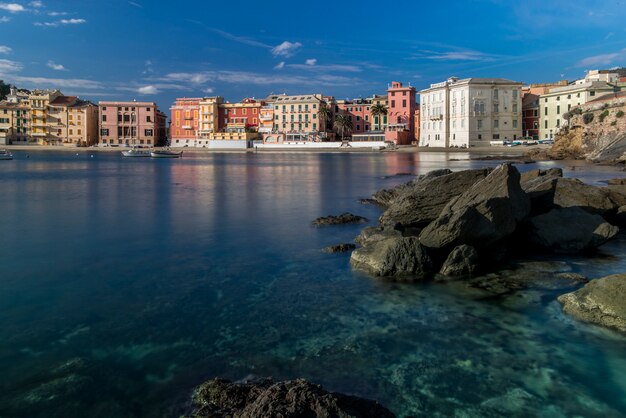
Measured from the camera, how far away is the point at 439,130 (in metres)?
110

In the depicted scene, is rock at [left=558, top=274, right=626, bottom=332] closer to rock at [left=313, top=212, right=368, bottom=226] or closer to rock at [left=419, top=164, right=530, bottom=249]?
rock at [left=419, top=164, right=530, bottom=249]

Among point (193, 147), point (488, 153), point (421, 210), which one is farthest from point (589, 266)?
point (193, 147)

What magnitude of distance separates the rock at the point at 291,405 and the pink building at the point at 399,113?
382 ft

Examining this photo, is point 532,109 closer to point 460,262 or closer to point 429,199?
point 429,199

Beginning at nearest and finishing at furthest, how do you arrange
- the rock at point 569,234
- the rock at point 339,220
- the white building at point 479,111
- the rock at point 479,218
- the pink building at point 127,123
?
1. the rock at point 479,218
2. the rock at point 569,234
3. the rock at point 339,220
4. the white building at point 479,111
5. the pink building at point 127,123

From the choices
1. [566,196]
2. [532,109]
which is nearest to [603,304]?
[566,196]

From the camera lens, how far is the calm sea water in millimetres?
6984

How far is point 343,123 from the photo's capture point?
12444 centimetres

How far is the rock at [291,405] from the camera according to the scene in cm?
512

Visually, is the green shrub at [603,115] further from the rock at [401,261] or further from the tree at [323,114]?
the tree at [323,114]

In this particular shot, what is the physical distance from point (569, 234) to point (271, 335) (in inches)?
403

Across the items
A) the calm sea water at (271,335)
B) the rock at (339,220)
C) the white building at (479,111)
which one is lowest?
the calm sea water at (271,335)

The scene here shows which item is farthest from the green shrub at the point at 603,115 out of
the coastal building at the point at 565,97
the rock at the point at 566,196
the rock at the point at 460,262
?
the rock at the point at 460,262

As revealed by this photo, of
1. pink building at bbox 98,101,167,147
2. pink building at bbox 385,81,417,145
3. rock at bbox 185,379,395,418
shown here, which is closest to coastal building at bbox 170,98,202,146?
pink building at bbox 98,101,167,147
